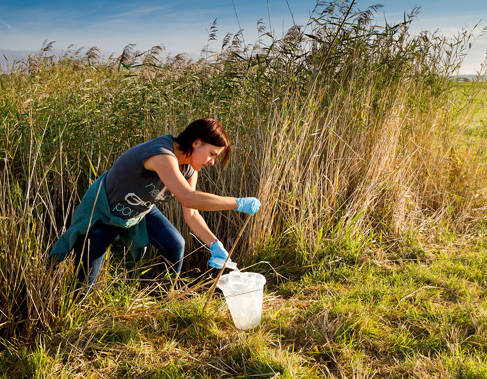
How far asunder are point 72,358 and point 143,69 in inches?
95.5

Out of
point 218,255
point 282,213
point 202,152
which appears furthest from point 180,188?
point 282,213

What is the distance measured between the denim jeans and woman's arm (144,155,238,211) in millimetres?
485

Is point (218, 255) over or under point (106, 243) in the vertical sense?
under

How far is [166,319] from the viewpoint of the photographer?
7.75 ft

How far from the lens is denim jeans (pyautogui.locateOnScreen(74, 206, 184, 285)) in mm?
2348

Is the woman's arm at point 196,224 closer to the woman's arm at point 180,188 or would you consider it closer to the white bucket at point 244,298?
the white bucket at point 244,298

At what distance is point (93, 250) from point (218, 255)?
0.70 metres

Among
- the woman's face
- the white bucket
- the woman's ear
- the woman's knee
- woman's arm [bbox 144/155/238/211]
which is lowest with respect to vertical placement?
the white bucket

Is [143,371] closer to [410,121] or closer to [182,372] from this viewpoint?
[182,372]

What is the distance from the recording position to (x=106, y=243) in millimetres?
2410

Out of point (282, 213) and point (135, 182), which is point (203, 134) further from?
point (282, 213)

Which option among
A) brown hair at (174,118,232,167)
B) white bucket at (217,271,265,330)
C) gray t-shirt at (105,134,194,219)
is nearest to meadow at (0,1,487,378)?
white bucket at (217,271,265,330)

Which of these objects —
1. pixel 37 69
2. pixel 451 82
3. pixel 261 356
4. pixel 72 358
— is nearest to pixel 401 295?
pixel 261 356

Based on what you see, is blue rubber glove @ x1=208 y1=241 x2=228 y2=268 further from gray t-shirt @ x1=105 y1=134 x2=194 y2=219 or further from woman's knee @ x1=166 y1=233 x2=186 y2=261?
gray t-shirt @ x1=105 y1=134 x2=194 y2=219
